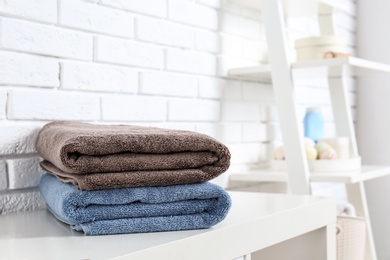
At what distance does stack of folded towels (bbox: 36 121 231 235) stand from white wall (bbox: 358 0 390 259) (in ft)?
6.04

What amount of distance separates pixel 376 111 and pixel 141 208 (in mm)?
2005

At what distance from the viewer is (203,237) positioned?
910mm

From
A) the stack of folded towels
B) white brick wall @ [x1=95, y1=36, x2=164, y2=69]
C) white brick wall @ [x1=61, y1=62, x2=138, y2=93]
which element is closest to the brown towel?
the stack of folded towels

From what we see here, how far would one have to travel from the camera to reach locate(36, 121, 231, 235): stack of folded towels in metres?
0.90

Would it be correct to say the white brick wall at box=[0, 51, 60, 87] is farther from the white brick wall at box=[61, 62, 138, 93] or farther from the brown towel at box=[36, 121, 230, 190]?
the brown towel at box=[36, 121, 230, 190]

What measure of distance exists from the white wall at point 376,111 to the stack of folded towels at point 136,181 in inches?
72.5

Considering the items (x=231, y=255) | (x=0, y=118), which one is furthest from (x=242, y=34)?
(x=231, y=255)

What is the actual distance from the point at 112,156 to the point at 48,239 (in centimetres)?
16

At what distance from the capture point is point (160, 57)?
1.59m

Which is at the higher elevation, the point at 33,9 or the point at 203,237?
the point at 33,9

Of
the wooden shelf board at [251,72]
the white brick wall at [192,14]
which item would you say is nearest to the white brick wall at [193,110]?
the wooden shelf board at [251,72]

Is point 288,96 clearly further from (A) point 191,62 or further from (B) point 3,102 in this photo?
(B) point 3,102

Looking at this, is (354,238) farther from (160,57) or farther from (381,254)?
(381,254)

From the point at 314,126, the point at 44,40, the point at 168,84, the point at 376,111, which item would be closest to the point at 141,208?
the point at 44,40
